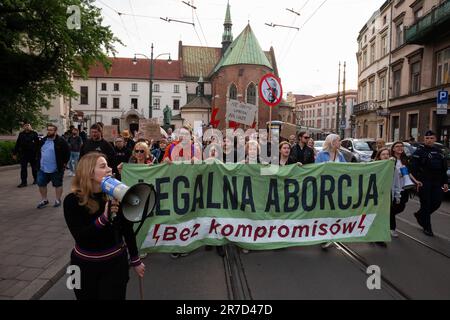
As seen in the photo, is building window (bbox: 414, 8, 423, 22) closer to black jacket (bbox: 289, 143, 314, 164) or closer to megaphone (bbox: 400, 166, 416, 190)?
black jacket (bbox: 289, 143, 314, 164)

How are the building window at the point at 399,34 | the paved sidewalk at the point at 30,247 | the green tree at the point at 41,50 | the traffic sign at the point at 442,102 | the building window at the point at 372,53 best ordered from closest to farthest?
the paved sidewalk at the point at 30,247 → the traffic sign at the point at 442,102 → the green tree at the point at 41,50 → the building window at the point at 399,34 → the building window at the point at 372,53

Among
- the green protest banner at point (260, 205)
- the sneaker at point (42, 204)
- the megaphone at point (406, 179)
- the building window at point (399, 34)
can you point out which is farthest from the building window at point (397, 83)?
the sneaker at point (42, 204)

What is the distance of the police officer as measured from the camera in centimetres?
716

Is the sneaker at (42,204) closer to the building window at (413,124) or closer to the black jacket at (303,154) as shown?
the black jacket at (303,154)

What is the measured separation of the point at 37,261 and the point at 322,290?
Answer: 381 centimetres

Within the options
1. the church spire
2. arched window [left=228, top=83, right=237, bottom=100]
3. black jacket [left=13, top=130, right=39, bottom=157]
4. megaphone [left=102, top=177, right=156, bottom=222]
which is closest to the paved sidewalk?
black jacket [left=13, top=130, right=39, bottom=157]

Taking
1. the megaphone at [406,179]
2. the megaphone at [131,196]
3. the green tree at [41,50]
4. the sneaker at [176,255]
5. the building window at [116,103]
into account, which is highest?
the building window at [116,103]

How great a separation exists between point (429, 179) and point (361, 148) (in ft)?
45.3

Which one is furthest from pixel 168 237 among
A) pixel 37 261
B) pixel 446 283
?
pixel 446 283

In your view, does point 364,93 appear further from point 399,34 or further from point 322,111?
point 322,111

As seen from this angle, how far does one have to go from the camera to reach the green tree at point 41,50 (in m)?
18.9

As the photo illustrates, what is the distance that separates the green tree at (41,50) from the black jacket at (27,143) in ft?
29.0

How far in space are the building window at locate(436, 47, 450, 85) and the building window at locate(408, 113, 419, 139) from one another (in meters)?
3.48
